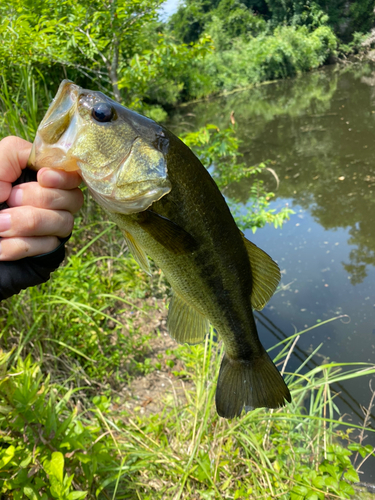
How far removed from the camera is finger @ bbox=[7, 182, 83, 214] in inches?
44.9

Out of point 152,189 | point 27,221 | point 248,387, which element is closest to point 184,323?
point 248,387

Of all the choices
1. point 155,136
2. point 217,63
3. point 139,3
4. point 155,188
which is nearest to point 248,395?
point 155,188

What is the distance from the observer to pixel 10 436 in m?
1.67

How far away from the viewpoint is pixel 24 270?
121cm

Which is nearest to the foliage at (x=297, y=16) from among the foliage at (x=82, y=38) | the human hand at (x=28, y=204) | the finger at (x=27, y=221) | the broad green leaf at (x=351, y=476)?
the foliage at (x=82, y=38)

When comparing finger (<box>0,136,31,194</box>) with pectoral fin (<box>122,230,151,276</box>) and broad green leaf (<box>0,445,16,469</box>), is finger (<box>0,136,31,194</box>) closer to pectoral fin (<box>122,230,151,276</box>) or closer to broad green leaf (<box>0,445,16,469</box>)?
pectoral fin (<box>122,230,151,276</box>)

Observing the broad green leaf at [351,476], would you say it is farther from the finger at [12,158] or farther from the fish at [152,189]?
the finger at [12,158]

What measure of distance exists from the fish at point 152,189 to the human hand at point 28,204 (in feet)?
0.21

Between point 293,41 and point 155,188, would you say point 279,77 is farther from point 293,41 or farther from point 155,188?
point 155,188

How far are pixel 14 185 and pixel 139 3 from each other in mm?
3814

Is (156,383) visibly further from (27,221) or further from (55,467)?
(27,221)

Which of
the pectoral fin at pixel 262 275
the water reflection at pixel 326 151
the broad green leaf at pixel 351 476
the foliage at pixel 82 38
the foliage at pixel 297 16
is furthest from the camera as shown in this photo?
the foliage at pixel 297 16

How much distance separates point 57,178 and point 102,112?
0.28 meters

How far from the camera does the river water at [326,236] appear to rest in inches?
154
